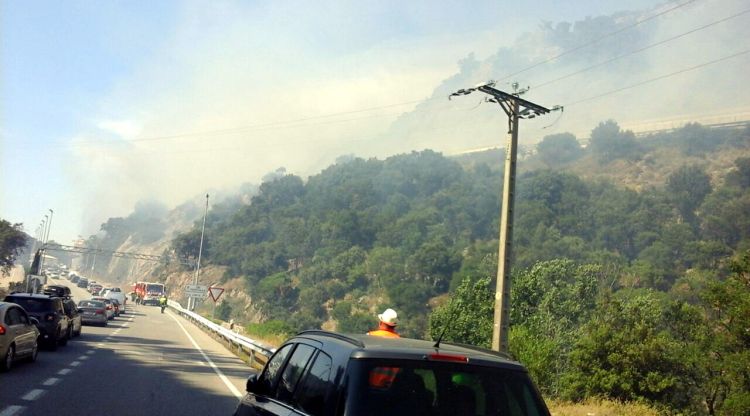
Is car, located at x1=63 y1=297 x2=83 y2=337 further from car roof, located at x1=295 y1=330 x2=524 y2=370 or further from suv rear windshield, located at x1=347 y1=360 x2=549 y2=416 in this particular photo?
suv rear windshield, located at x1=347 y1=360 x2=549 y2=416

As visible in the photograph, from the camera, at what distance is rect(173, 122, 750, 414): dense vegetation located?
32094 millimetres

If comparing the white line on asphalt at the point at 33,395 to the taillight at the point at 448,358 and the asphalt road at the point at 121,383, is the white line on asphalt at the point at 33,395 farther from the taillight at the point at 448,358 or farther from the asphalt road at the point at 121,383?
the taillight at the point at 448,358

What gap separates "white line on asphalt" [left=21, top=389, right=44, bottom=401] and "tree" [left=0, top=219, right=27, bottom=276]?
75620 millimetres

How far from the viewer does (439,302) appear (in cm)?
9675

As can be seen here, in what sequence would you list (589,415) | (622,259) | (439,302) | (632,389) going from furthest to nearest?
(622,259) → (439,302) → (632,389) → (589,415)

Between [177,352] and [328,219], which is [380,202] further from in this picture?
[177,352]

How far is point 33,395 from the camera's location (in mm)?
11203

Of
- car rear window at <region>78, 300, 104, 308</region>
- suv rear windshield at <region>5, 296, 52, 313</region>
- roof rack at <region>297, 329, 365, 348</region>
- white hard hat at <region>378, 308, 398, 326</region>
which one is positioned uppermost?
car rear window at <region>78, 300, 104, 308</region>

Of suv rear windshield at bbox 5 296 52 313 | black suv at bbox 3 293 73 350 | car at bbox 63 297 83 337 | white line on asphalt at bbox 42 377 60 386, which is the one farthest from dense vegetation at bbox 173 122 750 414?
car at bbox 63 297 83 337

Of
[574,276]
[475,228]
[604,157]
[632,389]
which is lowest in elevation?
[632,389]

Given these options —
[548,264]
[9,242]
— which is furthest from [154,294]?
[548,264]

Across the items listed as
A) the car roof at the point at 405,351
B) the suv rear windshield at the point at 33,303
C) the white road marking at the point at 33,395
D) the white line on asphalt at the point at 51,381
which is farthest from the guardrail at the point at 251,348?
the car roof at the point at 405,351

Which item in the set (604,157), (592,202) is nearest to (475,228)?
(592,202)

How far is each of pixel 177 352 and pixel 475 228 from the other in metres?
119
